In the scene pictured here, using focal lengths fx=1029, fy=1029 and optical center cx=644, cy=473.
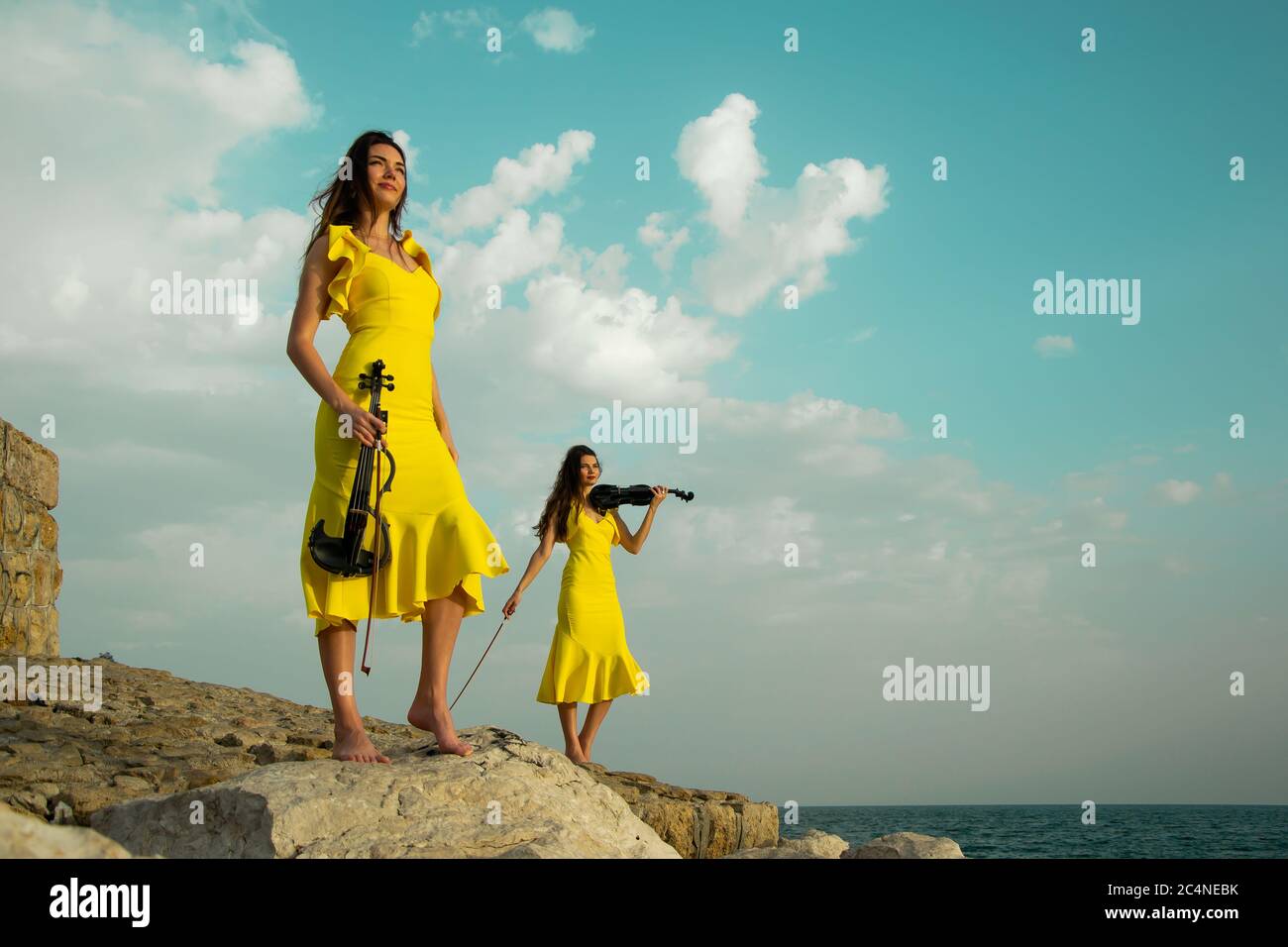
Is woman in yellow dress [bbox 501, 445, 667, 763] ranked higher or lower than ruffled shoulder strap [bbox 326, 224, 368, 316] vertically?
lower

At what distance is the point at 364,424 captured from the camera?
4176 millimetres

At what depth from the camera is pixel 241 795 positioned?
3.94 meters

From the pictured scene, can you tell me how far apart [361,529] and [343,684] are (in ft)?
2.26

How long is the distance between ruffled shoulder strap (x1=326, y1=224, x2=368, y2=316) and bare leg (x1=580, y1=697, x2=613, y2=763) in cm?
506

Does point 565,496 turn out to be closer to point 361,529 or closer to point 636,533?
point 636,533

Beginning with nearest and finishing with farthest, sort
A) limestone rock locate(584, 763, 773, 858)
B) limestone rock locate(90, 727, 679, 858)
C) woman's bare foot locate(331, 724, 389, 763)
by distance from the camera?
1. limestone rock locate(90, 727, 679, 858)
2. woman's bare foot locate(331, 724, 389, 763)
3. limestone rock locate(584, 763, 773, 858)

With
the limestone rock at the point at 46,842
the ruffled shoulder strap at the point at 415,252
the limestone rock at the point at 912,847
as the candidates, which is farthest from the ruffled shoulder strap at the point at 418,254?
the limestone rock at the point at 912,847

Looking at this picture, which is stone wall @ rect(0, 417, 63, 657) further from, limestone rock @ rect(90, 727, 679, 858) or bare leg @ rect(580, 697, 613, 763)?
limestone rock @ rect(90, 727, 679, 858)

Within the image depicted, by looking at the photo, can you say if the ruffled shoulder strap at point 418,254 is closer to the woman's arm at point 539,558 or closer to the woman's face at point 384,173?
the woman's face at point 384,173

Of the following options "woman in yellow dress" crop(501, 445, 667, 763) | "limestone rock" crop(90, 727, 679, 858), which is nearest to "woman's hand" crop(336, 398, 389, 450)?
"limestone rock" crop(90, 727, 679, 858)

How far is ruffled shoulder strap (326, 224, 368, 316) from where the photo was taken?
4484mm
